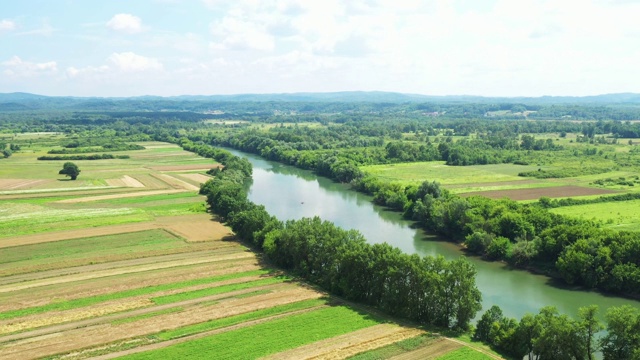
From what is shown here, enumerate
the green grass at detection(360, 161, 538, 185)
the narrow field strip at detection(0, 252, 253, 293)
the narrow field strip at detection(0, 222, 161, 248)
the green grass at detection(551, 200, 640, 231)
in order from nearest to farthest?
the narrow field strip at detection(0, 252, 253, 293), the narrow field strip at detection(0, 222, 161, 248), the green grass at detection(551, 200, 640, 231), the green grass at detection(360, 161, 538, 185)

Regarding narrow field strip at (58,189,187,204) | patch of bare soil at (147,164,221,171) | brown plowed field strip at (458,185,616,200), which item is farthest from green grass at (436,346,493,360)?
patch of bare soil at (147,164,221,171)

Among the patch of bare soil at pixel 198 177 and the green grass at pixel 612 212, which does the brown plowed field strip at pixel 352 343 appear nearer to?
the green grass at pixel 612 212

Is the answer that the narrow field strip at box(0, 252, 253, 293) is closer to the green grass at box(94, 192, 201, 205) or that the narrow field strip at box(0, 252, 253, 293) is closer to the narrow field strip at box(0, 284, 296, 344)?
the narrow field strip at box(0, 284, 296, 344)

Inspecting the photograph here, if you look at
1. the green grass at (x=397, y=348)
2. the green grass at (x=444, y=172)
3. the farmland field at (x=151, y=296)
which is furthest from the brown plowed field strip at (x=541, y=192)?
the green grass at (x=397, y=348)

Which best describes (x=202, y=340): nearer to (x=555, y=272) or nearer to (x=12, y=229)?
(x=555, y=272)

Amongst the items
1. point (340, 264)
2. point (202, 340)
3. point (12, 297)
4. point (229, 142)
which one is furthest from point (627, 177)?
point (229, 142)

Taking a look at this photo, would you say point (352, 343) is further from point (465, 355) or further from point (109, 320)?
point (109, 320)

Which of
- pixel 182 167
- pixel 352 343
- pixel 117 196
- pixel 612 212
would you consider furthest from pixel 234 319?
pixel 182 167
